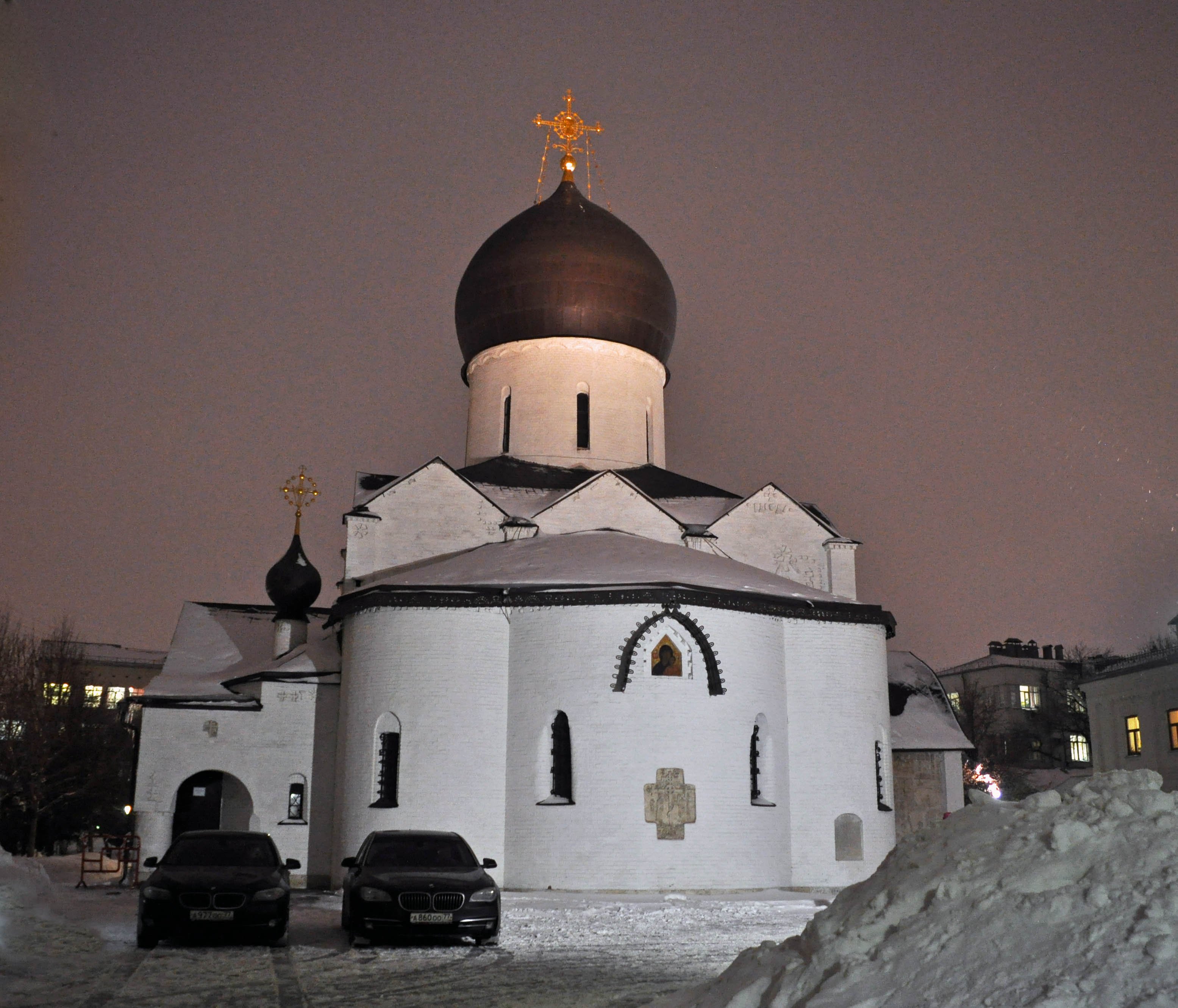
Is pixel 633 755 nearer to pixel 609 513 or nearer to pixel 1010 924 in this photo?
pixel 609 513

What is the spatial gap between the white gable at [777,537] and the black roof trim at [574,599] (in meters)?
3.74

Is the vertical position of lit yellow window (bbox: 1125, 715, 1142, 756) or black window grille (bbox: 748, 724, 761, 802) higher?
lit yellow window (bbox: 1125, 715, 1142, 756)

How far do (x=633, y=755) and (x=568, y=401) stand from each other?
9.74 metres

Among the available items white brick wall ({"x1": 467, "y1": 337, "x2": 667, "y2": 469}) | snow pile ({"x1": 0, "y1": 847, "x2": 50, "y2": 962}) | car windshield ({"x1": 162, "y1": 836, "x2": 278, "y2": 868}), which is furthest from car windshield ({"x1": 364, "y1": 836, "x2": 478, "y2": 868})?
white brick wall ({"x1": 467, "y1": 337, "x2": 667, "y2": 469})

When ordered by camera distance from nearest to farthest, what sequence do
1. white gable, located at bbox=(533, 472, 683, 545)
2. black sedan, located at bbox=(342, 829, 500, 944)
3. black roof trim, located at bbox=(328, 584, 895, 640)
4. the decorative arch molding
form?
1. black sedan, located at bbox=(342, 829, 500, 944)
2. the decorative arch molding
3. black roof trim, located at bbox=(328, 584, 895, 640)
4. white gable, located at bbox=(533, 472, 683, 545)

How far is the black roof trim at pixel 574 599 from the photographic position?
1941cm

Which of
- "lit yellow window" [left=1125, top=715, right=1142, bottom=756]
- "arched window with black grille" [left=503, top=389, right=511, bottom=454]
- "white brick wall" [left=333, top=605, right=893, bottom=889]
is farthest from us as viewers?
"lit yellow window" [left=1125, top=715, right=1142, bottom=756]

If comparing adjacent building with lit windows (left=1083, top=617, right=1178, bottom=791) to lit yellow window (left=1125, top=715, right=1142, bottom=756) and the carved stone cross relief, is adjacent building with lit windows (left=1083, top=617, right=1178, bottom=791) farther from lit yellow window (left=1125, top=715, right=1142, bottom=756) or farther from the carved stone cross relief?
the carved stone cross relief

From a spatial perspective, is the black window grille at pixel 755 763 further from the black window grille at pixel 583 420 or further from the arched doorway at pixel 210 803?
the arched doorway at pixel 210 803

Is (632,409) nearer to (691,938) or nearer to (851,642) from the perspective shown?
(851,642)

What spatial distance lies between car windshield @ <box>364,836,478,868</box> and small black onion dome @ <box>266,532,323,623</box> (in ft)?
43.9

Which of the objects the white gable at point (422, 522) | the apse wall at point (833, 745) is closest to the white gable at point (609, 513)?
the white gable at point (422, 522)

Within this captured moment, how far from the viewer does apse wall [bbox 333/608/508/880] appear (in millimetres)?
19156

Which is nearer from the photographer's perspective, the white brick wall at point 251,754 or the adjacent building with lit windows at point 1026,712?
the white brick wall at point 251,754
